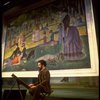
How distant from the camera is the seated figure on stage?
2074mm

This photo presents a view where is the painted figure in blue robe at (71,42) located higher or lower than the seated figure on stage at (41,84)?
higher

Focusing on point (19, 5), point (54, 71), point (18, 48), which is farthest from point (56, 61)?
point (19, 5)

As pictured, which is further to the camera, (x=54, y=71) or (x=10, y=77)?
(x=10, y=77)

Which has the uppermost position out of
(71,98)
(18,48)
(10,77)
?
(18,48)

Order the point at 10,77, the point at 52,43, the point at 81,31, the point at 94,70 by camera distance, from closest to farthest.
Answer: the point at 94,70
the point at 81,31
the point at 52,43
the point at 10,77

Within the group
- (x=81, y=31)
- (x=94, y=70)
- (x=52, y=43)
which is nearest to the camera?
(x=94, y=70)

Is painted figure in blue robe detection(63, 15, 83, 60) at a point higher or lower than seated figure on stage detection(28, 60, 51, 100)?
higher

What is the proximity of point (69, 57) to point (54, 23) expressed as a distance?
0.41 metres

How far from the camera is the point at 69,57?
6.66ft

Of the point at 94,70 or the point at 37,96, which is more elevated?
the point at 94,70

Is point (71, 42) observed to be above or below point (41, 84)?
above

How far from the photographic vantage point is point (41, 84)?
2094mm

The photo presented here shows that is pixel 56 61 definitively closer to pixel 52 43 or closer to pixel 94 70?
pixel 52 43

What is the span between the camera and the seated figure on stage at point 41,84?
207cm
